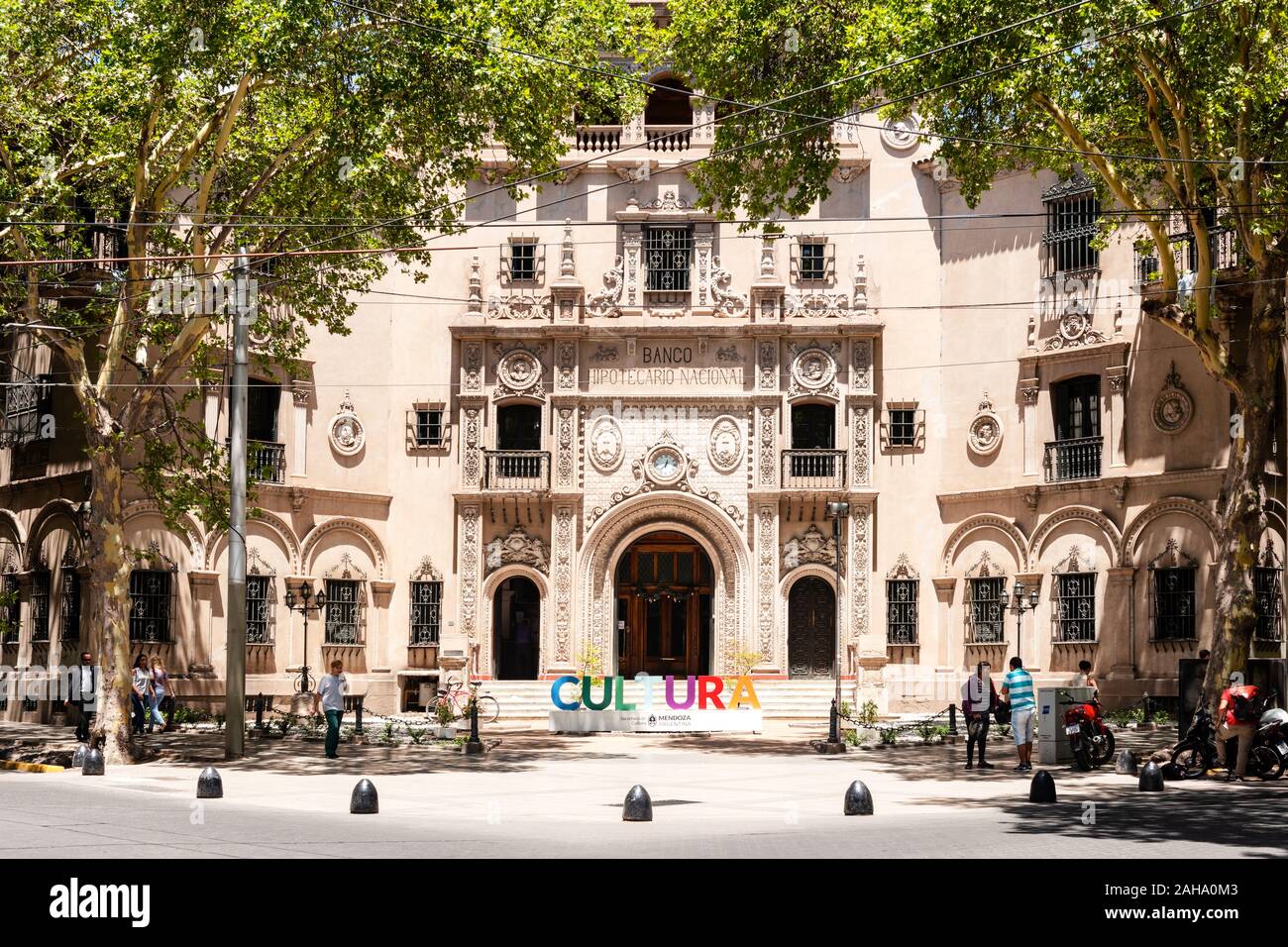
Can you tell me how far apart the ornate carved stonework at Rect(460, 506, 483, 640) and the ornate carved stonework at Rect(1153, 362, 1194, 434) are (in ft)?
52.2

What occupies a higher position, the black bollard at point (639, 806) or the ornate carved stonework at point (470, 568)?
the ornate carved stonework at point (470, 568)

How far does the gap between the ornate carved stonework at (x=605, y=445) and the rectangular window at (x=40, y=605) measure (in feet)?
42.2

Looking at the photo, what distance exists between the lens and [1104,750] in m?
23.3

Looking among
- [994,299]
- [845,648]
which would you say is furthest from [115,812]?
[994,299]

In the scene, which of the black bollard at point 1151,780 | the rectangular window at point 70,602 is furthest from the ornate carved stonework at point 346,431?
the black bollard at point 1151,780

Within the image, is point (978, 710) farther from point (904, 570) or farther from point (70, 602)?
point (70, 602)

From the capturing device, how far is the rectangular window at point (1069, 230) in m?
34.8

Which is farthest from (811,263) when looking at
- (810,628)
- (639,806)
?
(639,806)

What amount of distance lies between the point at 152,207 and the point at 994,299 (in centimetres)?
1986

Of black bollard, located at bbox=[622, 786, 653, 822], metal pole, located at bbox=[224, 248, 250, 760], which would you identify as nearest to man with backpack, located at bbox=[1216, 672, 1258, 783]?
black bollard, located at bbox=[622, 786, 653, 822]

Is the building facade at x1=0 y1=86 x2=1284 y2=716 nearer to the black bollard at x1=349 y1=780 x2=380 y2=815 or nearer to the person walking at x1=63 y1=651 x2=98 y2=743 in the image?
the person walking at x1=63 y1=651 x2=98 y2=743

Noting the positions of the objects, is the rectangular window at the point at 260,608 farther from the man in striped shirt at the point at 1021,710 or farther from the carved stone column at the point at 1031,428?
the man in striped shirt at the point at 1021,710

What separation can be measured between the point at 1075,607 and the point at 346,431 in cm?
1740

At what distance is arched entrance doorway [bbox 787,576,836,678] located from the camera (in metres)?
37.6
